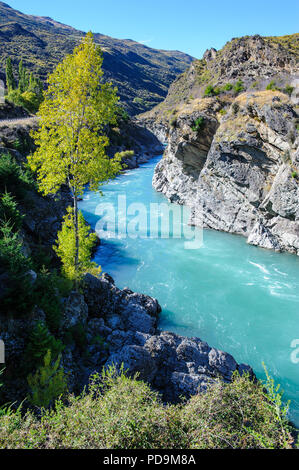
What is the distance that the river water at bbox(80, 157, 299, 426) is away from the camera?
1557 centimetres

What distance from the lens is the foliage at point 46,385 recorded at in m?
8.24

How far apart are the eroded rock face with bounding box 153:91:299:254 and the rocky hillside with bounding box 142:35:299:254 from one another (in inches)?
3.4

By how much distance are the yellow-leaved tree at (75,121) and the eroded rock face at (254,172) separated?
1949 centimetres

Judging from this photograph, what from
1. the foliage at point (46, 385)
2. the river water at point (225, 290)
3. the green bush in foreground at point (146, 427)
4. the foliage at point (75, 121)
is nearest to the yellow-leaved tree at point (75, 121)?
the foliage at point (75, 121)

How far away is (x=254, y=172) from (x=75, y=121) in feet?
73.3

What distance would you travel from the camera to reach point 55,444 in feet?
16.9

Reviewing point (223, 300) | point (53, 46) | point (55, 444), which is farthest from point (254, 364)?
point (53, 46)

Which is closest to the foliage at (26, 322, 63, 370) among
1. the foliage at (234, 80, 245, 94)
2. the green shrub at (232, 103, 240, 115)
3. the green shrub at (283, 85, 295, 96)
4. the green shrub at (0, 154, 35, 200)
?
the green shrub at (0, 154, 35, 200)

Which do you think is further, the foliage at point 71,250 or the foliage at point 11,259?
the foliage at point 71,250

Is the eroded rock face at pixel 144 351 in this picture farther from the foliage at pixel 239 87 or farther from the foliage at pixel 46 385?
the foliage at pixel 239 87

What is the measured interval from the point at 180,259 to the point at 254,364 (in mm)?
12626

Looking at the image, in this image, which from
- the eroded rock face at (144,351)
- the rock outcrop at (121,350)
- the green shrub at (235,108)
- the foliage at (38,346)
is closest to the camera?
the foliage at (38,346)

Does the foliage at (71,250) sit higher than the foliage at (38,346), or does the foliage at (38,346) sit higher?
the foliage at (71,250)

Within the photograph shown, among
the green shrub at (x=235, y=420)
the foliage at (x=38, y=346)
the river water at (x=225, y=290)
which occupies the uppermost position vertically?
the green shrub at (x=235, y=420)
